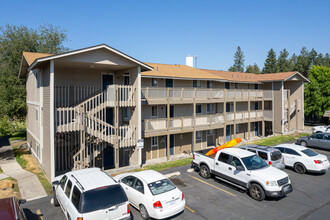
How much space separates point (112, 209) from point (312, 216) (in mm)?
7904

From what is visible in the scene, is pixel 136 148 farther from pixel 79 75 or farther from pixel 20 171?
pixel 20 171

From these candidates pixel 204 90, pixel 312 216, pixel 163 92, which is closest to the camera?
pixel 312 216

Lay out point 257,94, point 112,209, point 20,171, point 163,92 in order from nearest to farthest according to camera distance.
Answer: point 112,209 → point 20,171 → point 163,92 → point 257,94

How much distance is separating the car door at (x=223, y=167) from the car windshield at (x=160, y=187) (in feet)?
13.4

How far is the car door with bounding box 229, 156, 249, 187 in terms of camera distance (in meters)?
10.9

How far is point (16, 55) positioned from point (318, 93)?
1829 inches

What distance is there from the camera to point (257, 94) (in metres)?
27.5

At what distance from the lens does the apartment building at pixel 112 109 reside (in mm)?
13828

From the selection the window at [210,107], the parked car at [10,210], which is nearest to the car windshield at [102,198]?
the parked car at [10,210]

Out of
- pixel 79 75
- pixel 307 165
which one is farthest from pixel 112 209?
pixel 307 165

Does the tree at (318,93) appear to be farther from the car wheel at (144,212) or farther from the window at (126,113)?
the car wheel at (144,212)

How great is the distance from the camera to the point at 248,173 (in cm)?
1072

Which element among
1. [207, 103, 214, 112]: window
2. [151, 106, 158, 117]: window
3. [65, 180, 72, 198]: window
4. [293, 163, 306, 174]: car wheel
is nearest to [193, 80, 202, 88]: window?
[207, 103, 214, 112]: window


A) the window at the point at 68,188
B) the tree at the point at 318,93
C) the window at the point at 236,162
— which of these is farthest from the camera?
the tree at the point at 318,93
